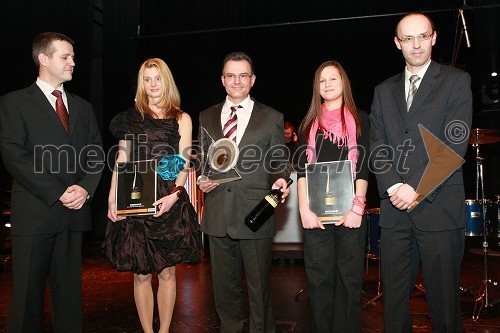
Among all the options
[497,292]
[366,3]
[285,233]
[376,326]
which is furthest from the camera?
[366,3]

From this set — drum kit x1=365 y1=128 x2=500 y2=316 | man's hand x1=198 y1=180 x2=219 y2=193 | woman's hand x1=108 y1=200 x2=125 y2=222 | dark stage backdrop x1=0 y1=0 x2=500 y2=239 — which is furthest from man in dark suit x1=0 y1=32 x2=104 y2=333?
dark stage backdrop x1=0 y1=0 x2=500 y2=239

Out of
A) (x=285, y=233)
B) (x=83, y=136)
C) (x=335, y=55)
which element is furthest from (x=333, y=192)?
(x=335, y=55)

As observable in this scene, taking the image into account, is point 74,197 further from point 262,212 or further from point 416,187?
point 416,187

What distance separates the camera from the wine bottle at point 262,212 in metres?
2.61

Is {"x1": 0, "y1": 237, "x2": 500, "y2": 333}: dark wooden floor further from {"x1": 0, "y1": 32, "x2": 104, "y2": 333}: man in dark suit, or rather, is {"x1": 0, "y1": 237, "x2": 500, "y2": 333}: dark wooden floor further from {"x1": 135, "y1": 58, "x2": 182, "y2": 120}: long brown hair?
{"x1": 135, "y1": 58, "x2": 182, "y2": 120}: long brown hair

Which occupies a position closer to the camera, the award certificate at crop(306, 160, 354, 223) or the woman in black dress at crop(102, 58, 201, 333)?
the award certificate at crop(306, 160, 354, 223)

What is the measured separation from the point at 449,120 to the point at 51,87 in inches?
87.4

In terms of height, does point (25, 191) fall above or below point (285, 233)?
above

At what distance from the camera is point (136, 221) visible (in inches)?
110

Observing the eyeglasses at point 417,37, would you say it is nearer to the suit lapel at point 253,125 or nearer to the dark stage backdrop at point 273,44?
the suit lapel at point 253,125

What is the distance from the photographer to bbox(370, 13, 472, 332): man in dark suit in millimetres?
2266

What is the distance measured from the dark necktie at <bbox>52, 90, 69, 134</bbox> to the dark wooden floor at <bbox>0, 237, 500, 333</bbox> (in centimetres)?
159

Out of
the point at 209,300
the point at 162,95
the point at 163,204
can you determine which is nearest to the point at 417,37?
the point at 162,95

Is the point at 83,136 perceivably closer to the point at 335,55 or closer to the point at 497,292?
the point at 497,292
